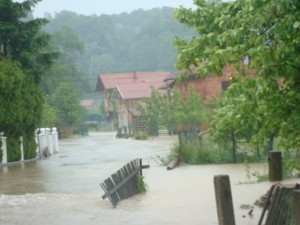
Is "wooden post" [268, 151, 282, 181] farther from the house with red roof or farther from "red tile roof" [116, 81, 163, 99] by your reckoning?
"red tile roof" [116, 81, 163, 99]

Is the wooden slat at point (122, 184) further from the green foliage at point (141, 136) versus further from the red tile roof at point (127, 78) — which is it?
the red tile roof at point (127, 78)

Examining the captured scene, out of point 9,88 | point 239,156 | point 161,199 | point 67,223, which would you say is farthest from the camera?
point 9,88

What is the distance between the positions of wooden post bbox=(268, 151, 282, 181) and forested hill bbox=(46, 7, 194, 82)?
9455 centimetres

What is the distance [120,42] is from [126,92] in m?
63.1

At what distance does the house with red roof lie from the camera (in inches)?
2840

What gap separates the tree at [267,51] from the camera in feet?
17.0

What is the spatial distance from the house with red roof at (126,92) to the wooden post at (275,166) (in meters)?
47.4

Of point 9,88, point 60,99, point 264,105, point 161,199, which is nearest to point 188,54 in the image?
point 264,105

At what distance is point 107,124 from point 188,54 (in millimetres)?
89151

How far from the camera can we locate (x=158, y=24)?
12625 centimetres

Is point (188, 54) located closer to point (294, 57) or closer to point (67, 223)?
point (294, 57)

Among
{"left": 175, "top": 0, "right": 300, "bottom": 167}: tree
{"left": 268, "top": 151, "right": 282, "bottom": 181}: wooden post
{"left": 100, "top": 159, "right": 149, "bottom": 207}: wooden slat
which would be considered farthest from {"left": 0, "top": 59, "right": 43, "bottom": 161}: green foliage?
{"left": 175, "top": 0, "right": 300, "bottom": 167}: tree

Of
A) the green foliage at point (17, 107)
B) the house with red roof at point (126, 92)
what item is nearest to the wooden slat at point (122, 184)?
the green foliage at point (17, 107)

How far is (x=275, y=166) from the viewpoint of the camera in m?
12.5
